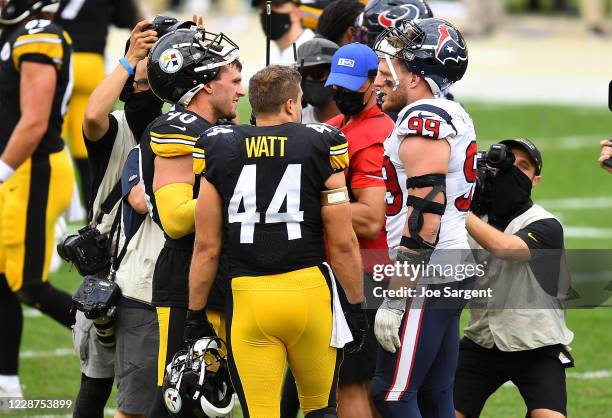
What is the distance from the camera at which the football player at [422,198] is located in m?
5.38

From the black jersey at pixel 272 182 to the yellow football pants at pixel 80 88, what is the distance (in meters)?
5.76

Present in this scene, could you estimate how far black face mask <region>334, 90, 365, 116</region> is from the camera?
19.5 ft

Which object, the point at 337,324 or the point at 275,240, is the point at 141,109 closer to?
the point at 275,240

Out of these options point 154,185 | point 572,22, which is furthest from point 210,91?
point 572,22

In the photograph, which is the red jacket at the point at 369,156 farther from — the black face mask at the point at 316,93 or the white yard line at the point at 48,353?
the white yard line at the point at 48,353

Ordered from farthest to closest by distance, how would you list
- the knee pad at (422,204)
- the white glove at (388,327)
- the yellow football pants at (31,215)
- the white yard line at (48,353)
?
the white yard line at (48,353), the yellow football pants at (31,215), the white glove at (388,327), the knee pad at (422,204)

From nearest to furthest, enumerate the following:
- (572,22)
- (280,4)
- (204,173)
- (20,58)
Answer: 1. (204,173)
2. (20,58)
3. (280,4)
4. (572,22)

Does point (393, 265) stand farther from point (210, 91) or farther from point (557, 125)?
point (557, 125)

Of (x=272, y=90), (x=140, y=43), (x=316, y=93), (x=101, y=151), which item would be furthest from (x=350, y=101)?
(x=101, y=151)

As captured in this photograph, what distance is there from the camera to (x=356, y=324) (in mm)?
5422

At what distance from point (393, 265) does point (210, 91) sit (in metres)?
1.14

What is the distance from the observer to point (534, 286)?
20.1 feet

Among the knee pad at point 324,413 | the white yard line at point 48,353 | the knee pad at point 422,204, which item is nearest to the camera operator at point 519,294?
the knee pad at point 422,204

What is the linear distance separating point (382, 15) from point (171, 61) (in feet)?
6.42
